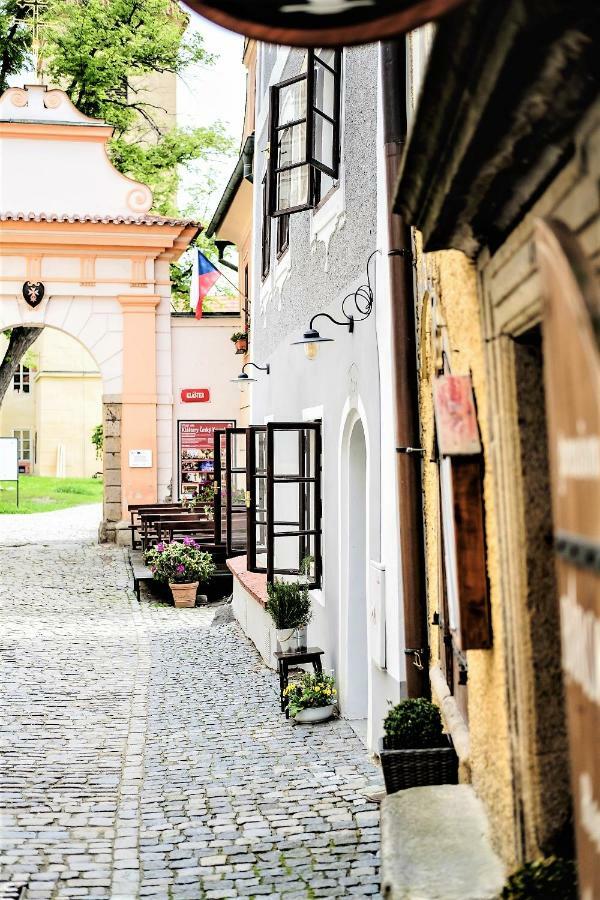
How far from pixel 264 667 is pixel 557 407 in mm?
8527

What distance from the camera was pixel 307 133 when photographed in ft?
25.3

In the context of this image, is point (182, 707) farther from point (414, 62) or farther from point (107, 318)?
point (107, 318)

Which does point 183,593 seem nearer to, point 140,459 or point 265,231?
point 265,231

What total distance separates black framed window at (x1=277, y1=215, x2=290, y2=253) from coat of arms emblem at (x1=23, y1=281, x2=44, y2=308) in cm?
1031

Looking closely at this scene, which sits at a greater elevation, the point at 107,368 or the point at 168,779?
the point at 107,368

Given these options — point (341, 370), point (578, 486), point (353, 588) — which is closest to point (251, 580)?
point (353, 588)

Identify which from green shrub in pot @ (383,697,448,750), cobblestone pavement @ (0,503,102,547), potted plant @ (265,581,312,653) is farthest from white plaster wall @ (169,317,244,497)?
green shrub in pot @ (383,697,448,750)

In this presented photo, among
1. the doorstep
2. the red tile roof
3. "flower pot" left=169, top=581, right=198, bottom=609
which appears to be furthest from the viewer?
the red tile roof

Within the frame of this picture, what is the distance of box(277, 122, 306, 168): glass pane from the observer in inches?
373

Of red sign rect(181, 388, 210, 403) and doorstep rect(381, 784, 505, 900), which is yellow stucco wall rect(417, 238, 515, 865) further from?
red sign rect(181, 388, 210, 403)

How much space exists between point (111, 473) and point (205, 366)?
2.99m

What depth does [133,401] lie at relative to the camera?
2134 cm

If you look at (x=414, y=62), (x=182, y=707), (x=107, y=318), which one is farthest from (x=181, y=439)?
(x=414, y=62)

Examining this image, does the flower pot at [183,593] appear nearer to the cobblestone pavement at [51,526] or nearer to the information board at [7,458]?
the cobblestone pavement at [51,526]
